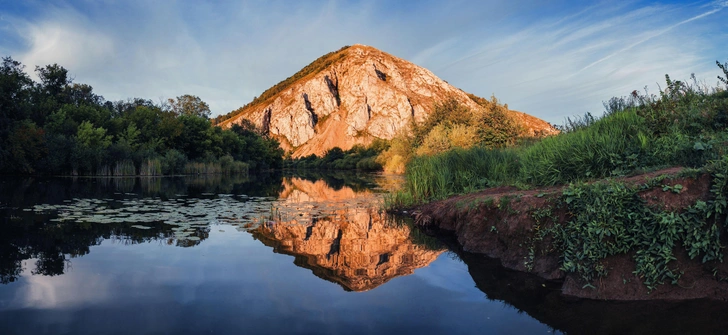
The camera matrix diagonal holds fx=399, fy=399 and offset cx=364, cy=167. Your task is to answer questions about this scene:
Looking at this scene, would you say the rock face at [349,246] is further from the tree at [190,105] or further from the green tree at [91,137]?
the tree at [190,105]

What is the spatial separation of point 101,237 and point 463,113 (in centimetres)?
4124

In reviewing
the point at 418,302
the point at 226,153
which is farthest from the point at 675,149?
the point at 226,153

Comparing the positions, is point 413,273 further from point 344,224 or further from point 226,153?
point 226,153

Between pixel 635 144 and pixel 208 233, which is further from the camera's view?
pixel 208 233

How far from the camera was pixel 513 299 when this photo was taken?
5324 millimetres

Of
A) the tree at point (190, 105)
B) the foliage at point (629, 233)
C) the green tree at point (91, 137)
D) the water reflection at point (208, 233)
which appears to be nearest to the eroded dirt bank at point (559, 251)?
the foliage at point (629, 233)

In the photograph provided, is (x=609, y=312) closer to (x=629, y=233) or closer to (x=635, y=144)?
(x=629, y=233)

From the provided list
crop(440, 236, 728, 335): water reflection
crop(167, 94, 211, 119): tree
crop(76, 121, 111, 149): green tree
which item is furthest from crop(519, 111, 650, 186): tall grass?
crop(167, 94, 211, 119): tree

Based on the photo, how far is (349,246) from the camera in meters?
8.37

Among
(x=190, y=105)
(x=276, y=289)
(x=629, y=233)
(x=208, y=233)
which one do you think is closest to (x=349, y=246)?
(x=276, y=289)

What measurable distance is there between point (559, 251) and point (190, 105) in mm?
104233

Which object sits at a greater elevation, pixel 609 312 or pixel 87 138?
pixel 87 138

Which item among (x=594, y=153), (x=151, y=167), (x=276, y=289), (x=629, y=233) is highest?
(x=151, y=167)

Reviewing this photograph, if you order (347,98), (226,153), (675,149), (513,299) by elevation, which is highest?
(347,98)
